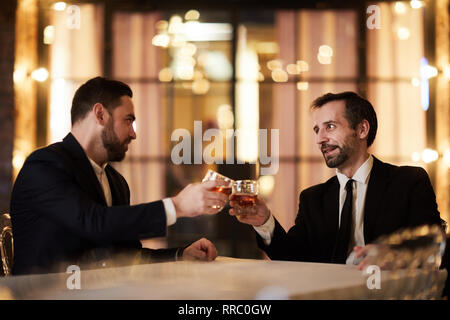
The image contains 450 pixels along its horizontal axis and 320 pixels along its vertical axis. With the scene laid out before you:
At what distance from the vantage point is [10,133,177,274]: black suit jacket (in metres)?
1.62

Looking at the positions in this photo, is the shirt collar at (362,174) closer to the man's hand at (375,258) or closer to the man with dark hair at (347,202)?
the man with dark hair at (347,202)

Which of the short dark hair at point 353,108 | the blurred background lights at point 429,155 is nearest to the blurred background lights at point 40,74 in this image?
the short dark hair at point 353,108

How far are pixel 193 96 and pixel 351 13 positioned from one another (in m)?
3.89

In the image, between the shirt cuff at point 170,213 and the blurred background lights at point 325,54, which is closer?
the shirt cuff at point 170,213

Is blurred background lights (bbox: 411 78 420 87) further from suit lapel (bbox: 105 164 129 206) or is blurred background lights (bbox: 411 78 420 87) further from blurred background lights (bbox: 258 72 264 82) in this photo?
suit lapel (bbox: 105 164 129 206)

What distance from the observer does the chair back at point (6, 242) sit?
1.80m

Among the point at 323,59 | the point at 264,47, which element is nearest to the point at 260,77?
the point at 323,59

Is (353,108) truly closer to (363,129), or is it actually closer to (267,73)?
(363,129)

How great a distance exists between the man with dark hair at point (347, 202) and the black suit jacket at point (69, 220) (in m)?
0.42

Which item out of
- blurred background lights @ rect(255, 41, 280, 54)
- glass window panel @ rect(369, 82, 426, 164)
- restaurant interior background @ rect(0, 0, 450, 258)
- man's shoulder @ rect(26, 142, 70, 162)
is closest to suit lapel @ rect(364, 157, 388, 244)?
man's shoulder @ rect(26, 142, 70, 162)

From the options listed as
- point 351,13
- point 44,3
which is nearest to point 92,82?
point 44,3

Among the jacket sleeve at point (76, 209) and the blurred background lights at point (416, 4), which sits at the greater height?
the blurred background lights at point (416, 4)

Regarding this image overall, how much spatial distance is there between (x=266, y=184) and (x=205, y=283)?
3.29 metres
